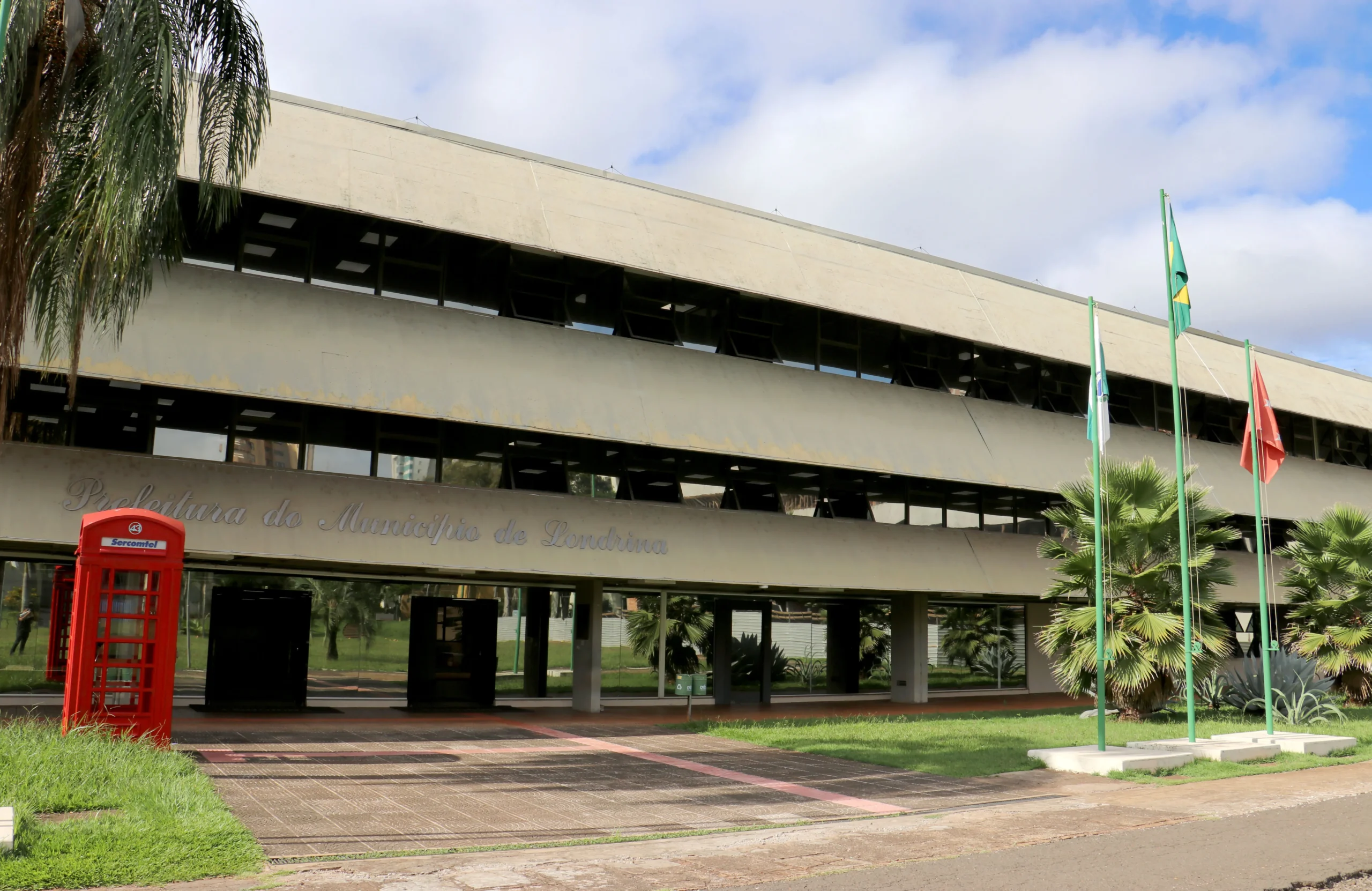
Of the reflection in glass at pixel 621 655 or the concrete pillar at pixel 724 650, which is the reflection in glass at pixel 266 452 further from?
the concrete pillar at pixel 724 650

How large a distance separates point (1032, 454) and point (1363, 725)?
9.46 meters

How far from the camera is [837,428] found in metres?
24.4

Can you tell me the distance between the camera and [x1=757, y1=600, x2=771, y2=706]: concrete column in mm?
26609

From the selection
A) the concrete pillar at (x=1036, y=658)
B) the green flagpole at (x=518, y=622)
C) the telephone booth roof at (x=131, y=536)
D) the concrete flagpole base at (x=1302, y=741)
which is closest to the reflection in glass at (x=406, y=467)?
the green flagpole at (x=518, y=622)

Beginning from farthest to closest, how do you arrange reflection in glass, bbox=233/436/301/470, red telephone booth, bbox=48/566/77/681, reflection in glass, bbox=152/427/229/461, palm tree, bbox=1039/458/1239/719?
→ palm tree, bbox=1039/458/1239/719 < reflection in glass, bbox=233/436/301/470 < reflection in glass, bbox=152/427/229/461 < red telephone booth, bbox=48/566/77/681

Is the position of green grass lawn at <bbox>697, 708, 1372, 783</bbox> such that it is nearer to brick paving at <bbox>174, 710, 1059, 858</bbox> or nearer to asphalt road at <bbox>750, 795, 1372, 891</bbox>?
brick paving at <bbox>174, 710, 1059, 858</bbox>

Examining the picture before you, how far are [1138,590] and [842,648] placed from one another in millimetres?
8821

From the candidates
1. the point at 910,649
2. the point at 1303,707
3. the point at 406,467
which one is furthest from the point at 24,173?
the point at 1303,707

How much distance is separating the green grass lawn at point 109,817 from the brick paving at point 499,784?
1.59ft

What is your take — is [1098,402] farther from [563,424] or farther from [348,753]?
[348,753]

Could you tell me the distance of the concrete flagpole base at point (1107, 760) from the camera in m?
15.8

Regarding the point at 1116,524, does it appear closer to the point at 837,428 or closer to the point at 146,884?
the point at 837,428

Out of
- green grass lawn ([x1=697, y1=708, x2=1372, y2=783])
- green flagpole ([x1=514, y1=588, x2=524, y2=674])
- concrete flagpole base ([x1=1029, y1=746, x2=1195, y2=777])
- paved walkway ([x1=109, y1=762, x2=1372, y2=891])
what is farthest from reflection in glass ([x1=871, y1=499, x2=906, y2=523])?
paved walkway ([x1=109, y1=762, x2=1372, y2=891])

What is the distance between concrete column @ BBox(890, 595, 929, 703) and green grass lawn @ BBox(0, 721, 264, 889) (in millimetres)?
19601
